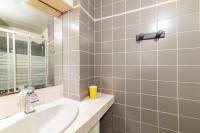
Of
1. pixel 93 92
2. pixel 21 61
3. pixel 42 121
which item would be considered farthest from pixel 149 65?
pixel 21 61

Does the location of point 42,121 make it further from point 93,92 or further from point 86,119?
point 93,92

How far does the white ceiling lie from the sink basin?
69 centimetres

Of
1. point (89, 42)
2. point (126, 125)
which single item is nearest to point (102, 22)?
point (89, 42)

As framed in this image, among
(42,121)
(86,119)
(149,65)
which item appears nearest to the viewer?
(86,119)

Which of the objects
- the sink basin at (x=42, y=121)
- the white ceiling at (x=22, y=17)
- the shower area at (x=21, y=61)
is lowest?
the sink basin at (x=42, y=121)

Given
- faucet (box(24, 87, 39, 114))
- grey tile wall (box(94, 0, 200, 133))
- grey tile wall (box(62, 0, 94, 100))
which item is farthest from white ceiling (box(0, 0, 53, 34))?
grey tile wall (box(94, 0, 200, 133))

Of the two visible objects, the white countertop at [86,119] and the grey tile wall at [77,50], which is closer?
the white countertop at [86,119]

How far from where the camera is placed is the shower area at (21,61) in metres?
0.77

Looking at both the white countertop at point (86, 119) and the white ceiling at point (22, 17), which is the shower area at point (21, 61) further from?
the white countertop at point (86, 119)

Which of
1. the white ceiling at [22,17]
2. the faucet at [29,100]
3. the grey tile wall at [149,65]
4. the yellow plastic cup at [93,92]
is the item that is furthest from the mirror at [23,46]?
the grey tile wall at [149,65]

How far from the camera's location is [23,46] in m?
0.92

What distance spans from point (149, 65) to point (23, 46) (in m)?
1.20

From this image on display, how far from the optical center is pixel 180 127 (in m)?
0.97

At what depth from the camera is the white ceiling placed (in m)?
0.79
